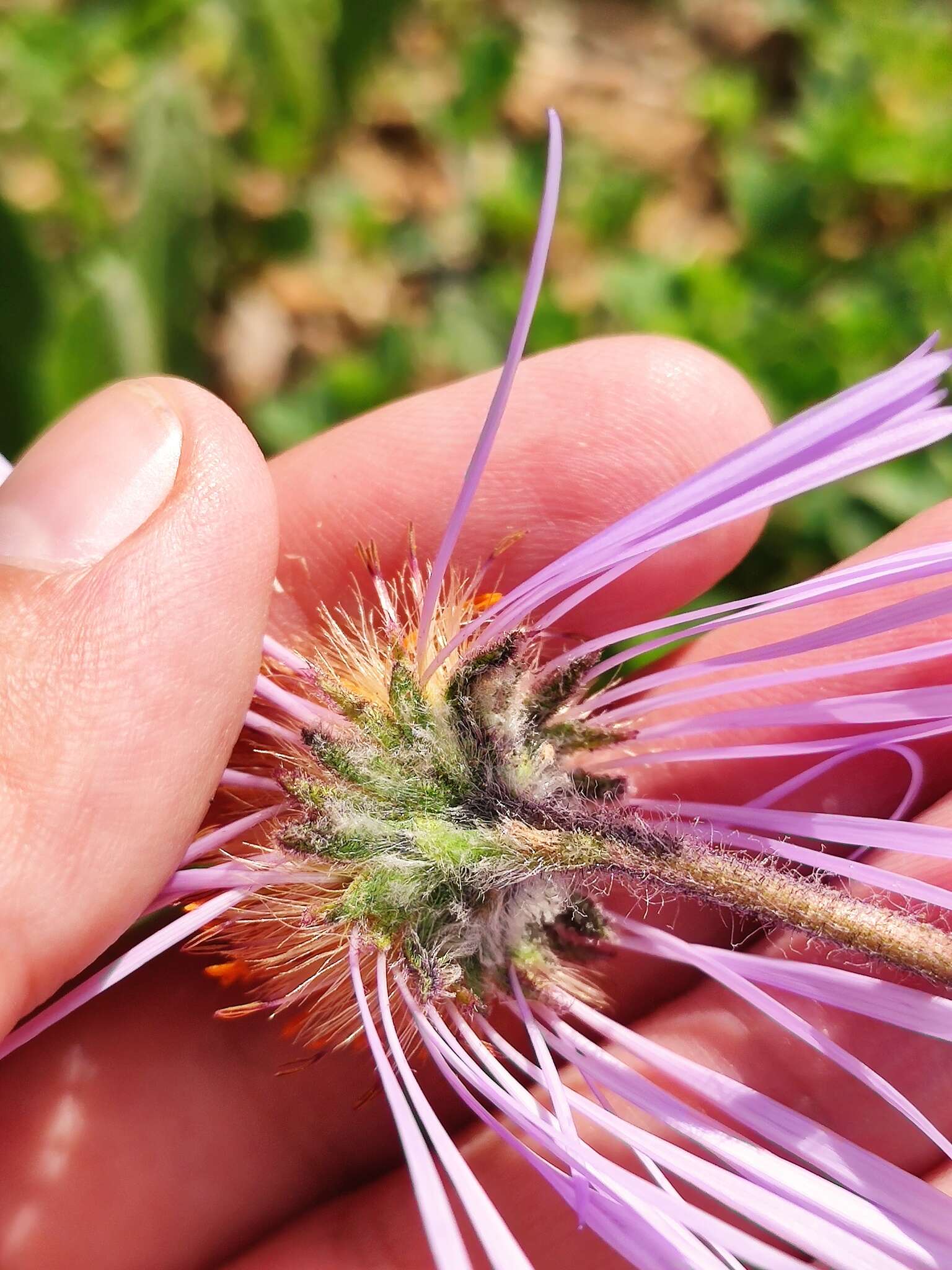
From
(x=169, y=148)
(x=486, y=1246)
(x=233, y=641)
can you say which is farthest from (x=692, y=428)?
(x=169, y=148)

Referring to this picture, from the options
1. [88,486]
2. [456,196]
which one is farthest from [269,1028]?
[456,196]

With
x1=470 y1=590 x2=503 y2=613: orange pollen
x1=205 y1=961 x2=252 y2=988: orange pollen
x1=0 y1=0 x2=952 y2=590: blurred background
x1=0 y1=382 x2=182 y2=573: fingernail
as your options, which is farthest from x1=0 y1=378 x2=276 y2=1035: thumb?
x1=0 y1=0 x2=952 y2=590: blurred background

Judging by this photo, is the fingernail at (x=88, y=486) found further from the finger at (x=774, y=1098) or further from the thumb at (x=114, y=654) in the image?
the finger at (x=774, y=1098)

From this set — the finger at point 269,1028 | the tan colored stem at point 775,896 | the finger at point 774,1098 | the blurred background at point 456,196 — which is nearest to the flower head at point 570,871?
the tan colored stem at point 775,896

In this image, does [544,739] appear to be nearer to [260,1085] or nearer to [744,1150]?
[744,1150]

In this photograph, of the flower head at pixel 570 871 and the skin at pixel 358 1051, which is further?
the skin at pixel 358 1051
